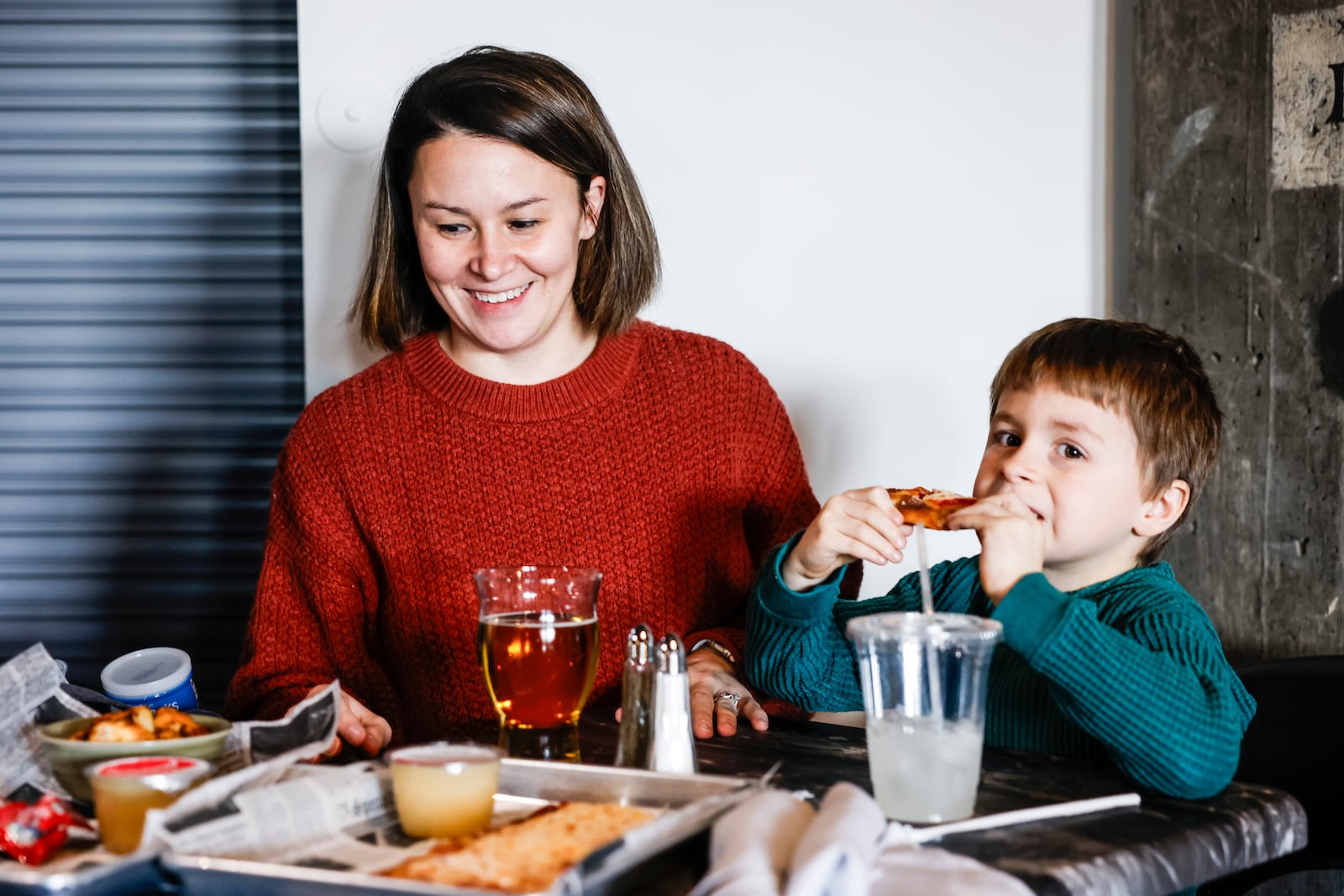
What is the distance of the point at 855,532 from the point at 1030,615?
23 centimetres

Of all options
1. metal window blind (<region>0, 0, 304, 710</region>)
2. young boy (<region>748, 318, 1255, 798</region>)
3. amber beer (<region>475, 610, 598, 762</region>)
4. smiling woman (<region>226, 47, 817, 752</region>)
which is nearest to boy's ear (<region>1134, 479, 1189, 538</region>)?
young boy (<region>748, 318, 1255, 798</region>)

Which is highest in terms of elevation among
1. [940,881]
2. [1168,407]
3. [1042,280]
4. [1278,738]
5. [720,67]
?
[720,67]

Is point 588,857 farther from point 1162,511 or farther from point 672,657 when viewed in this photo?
point 1162,511

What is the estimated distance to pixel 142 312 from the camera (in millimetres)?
2516

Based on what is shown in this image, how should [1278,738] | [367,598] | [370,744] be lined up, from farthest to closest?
[367,598] → [1278,738] → [370,744]

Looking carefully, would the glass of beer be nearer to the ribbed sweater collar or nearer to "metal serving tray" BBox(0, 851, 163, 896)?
"metal serving tray" BBox(0, 851, 163, 896)

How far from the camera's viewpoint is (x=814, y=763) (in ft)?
4.27

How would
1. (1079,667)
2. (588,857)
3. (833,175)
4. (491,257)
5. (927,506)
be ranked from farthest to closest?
(833,175), (491,257), (927,506), (1079,667), (588,857)

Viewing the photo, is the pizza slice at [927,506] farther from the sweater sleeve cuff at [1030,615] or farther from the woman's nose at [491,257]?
the woman's nose at [491,257]

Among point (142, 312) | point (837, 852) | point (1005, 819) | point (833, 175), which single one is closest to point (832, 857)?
point (837, 852)

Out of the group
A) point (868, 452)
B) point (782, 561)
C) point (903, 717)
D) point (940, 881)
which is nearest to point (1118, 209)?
point (868, 452)

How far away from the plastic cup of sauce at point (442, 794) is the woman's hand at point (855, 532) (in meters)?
0.51

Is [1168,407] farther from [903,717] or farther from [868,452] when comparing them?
[868,452]

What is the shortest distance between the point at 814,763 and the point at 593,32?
1514 millimetres
